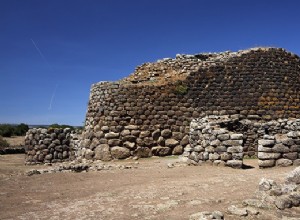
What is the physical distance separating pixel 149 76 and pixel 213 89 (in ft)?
10.9

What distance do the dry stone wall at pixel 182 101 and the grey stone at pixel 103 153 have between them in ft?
0.09

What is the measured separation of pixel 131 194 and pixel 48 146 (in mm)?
11052

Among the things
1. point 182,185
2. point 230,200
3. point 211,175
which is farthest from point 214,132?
point 230,200

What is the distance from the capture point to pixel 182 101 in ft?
49.2

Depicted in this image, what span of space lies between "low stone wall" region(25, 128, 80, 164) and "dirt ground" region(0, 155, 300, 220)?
23.2 ft

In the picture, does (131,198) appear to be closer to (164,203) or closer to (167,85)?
(164,203)

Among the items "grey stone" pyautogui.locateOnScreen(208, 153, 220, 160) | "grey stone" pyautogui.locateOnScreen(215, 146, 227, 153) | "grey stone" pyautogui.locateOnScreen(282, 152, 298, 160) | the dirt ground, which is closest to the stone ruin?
"grey stone" pyautogui.locateOnScreen(208, 153, 220, 160)

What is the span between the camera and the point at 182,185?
7055 mm

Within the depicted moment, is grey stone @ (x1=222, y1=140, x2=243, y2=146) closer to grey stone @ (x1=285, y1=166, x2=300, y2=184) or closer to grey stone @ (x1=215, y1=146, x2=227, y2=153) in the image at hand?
grey stone @ (x1=215, y1=146, x2=227, y2=153)

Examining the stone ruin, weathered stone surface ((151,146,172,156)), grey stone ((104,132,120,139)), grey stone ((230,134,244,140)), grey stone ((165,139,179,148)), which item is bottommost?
weathered stone surface ((151,146,172,156))

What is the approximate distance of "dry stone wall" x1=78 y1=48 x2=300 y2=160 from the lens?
46.4 ft

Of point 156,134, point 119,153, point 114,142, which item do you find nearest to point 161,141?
point 156,134

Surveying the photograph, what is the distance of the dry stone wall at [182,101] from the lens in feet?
46.4

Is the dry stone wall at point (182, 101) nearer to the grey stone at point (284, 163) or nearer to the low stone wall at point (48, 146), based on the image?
the low stone wall at point (48, 146)
